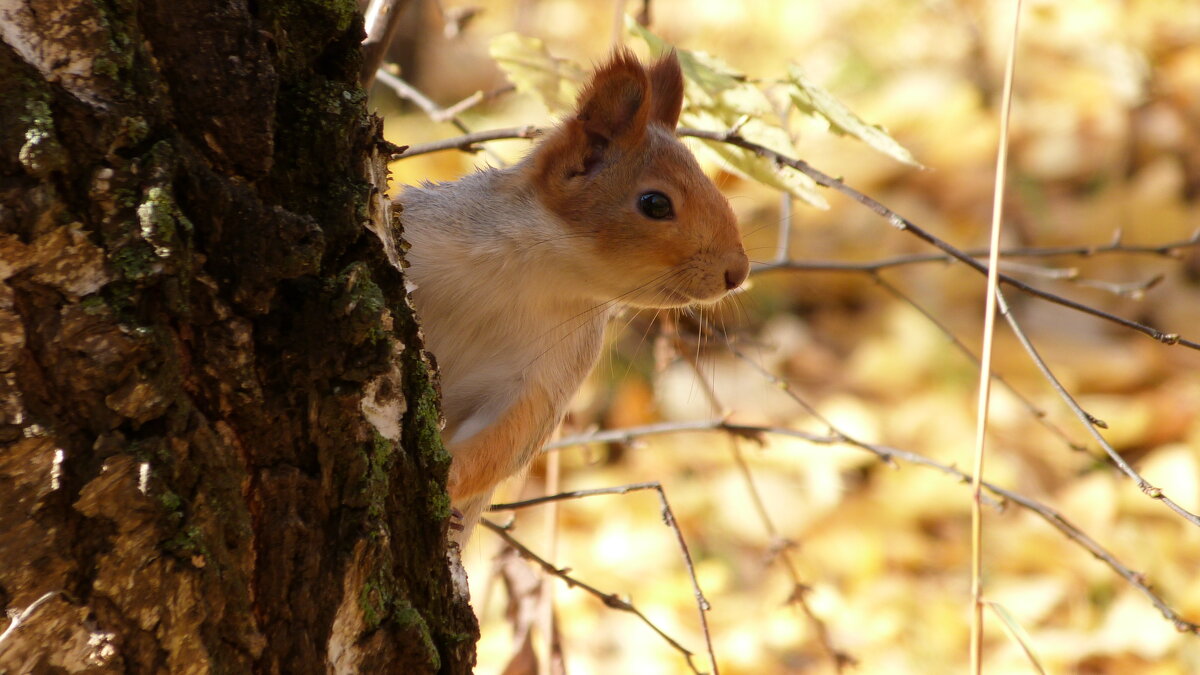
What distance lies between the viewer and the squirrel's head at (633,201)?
1.32 meters

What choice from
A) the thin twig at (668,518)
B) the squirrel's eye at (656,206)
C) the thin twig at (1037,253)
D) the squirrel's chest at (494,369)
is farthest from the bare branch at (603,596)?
the thin twig at (1037,253)

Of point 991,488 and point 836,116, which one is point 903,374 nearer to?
point 991,488

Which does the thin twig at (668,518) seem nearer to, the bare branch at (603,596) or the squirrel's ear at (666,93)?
the bare branch at (603,596)

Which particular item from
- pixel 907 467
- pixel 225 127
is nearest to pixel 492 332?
pixel 225 127

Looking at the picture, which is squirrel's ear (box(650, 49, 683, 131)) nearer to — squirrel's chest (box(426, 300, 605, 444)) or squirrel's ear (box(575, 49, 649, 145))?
squirrel's ear (box(575, 49, 649, 145))

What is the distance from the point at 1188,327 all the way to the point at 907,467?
3.70 feet

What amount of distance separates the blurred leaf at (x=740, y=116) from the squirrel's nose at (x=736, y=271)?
136mm

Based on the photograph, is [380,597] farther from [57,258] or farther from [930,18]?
[930,18]

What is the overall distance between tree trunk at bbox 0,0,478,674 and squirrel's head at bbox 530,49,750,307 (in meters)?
0.55

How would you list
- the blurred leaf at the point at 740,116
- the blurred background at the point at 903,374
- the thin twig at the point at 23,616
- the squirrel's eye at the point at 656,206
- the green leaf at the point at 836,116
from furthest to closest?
the blurred background at the point at 903,374 → the squirrel's eye at the point at 656,206 → the blurred leaf at the point at 740,116 → the green leaf at the point at 836,116 → the thin twig at the point at 23,616

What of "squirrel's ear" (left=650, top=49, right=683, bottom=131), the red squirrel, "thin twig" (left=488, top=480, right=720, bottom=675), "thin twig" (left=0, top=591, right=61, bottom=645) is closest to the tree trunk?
"thin twig" (left=0, top=591, right=61, bottom=645)

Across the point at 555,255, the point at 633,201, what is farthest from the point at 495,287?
the point at 633,201

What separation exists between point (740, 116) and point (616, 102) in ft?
0.86

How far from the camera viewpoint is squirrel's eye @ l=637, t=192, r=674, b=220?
1.34 m
